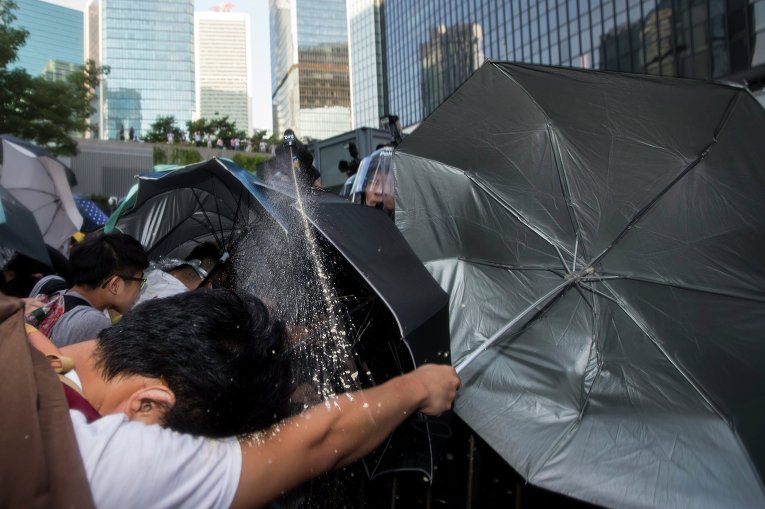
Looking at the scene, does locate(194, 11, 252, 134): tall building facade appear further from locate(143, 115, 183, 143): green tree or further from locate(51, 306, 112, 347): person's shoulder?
locate(51, 306, 112, 347): person's shoulder

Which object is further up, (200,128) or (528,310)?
(200,128)

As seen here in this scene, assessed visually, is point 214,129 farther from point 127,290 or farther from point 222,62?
point 222,62

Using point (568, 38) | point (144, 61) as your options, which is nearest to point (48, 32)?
point (144, 61)

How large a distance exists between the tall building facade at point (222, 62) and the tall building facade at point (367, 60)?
324ft

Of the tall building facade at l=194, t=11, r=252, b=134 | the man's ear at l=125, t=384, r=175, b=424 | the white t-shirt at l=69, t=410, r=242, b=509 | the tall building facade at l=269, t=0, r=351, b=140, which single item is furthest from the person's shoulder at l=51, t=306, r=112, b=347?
the tall building facade at l=194, t=11, r=252, b=134

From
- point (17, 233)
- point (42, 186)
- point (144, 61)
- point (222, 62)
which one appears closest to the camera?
point (17, 233)

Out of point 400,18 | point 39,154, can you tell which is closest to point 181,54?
point 400,18

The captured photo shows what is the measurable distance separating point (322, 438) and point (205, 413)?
274 mm

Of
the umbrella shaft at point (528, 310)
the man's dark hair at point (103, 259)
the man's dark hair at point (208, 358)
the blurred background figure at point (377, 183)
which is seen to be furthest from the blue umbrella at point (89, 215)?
the man's dark hair at point (208, 358)

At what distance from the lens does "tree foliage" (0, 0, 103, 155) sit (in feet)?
51.4

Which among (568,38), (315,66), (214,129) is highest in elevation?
(315,66)

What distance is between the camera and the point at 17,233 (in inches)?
133

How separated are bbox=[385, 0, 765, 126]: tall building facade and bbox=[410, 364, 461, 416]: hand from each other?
11.4 m

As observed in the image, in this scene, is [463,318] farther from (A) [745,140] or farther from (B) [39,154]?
(B) [39,154]
